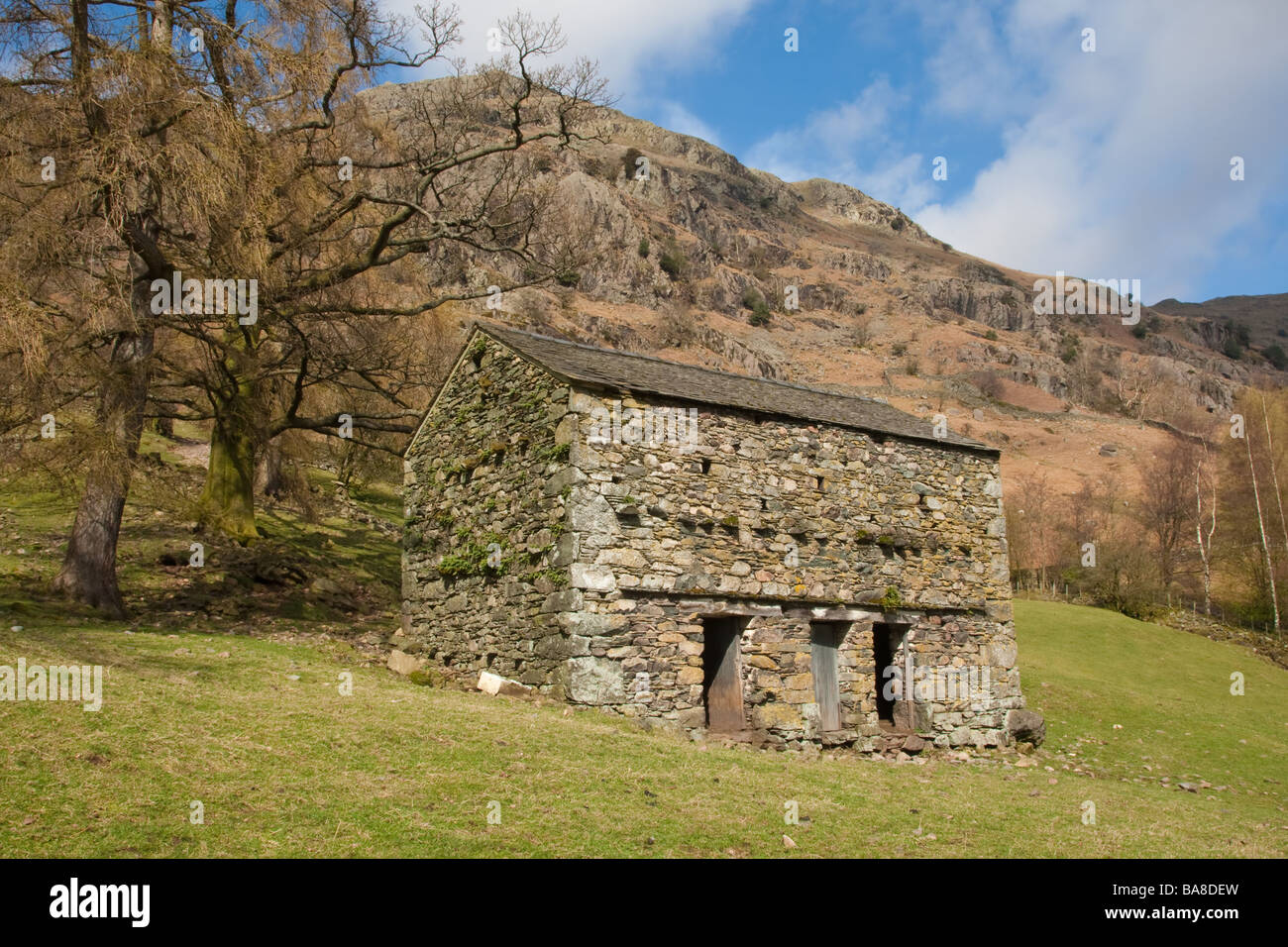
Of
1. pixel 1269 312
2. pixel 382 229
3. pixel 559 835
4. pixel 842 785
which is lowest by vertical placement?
pixel 842 785

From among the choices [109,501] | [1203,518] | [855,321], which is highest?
[855,321]

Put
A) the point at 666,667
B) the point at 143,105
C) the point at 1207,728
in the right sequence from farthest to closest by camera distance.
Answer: the point at 1207,728
the point at 143,105
the point at 666,667

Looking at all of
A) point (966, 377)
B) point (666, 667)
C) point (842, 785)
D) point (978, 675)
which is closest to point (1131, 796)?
point (978, 675)

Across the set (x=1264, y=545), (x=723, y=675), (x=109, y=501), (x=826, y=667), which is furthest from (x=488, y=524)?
(x=1264, y=545)

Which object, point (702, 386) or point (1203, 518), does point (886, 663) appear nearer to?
point (702, 386)

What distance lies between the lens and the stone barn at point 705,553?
11938mm

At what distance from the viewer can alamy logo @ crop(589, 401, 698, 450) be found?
12.2m

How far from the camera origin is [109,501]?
1400 centimetres

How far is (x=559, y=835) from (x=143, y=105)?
40.9ft

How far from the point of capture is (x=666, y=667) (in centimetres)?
1199

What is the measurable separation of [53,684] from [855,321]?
10952 centimetres
